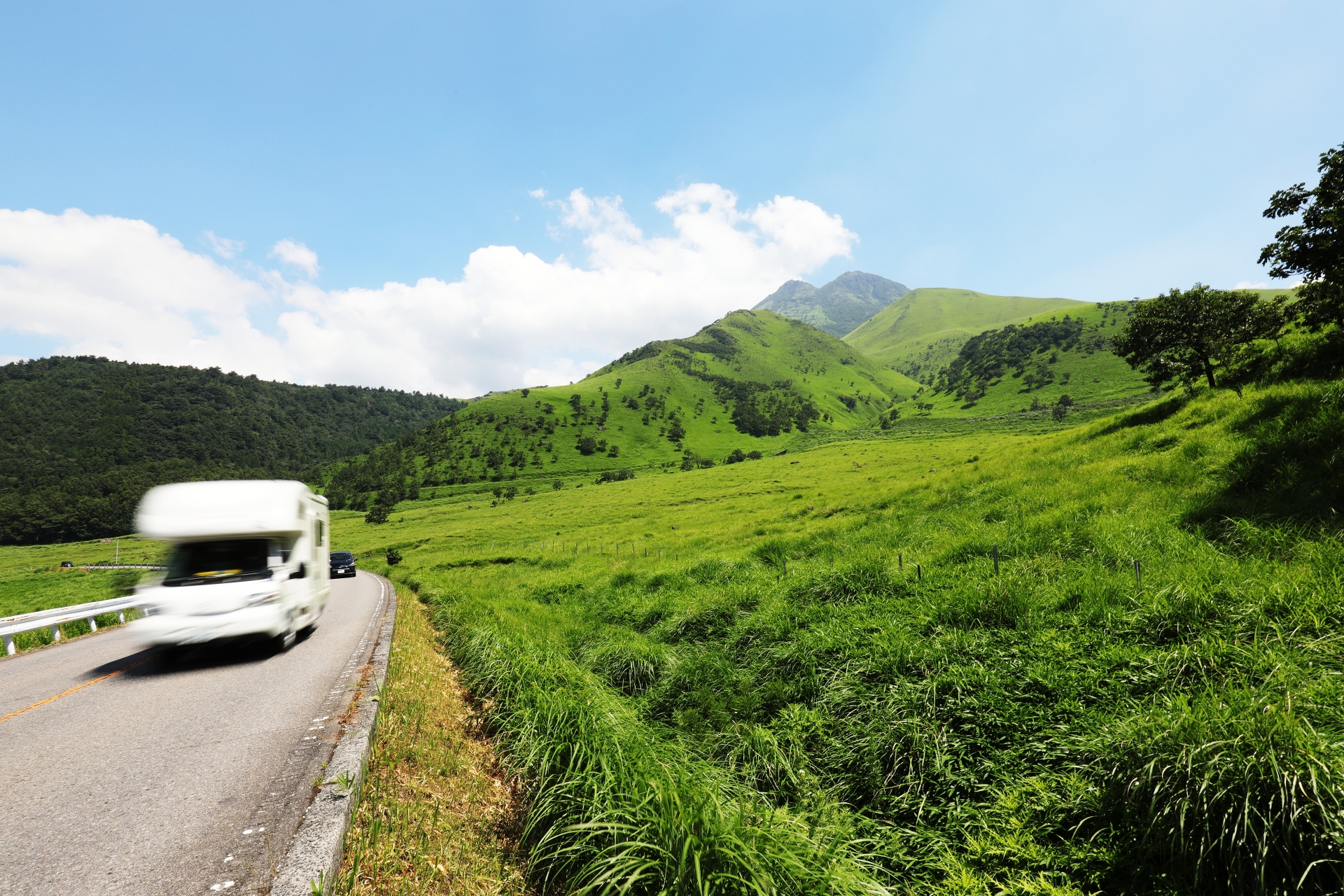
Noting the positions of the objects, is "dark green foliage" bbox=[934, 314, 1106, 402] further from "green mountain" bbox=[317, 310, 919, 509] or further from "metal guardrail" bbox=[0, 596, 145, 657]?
"metal guardrail" bbox=[0, 596, 145, 657]

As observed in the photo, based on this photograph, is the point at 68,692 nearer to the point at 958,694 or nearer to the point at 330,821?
the point at 330,821

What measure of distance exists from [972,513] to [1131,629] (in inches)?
293

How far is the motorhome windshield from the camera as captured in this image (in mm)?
9406

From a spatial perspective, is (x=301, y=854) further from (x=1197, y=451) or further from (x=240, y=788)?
(x=1197, y=451)

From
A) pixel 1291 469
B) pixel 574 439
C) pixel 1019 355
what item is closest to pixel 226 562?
pixel 1291 469

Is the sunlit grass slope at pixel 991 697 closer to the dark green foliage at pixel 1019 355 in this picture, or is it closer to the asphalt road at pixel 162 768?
the asphalt road at pixel 162 768

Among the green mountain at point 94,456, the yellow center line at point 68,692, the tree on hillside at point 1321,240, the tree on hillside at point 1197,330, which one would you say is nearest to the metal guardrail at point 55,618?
the yellow center line at point 68,692

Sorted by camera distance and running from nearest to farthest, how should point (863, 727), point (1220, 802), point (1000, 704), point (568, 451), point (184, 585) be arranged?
1. point (1220, 802)
2. point (1000, 704)
3. point (863, 727)
4. point (184, 585)
5. point (568, 451)

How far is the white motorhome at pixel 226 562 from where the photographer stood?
8.59m

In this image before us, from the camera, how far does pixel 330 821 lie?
416 cm

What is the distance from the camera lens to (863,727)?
5.52m

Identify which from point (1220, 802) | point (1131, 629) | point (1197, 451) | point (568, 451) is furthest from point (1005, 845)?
point (568, 451)

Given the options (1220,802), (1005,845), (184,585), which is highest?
(184,585)

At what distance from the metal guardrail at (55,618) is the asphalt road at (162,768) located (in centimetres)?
198
